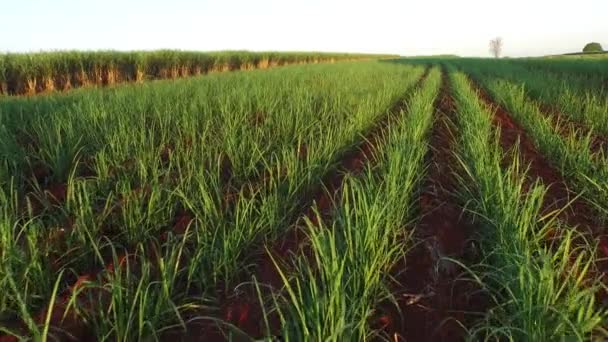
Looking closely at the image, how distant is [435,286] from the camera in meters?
2.06

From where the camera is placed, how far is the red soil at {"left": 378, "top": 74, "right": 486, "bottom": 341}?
178 centimetres

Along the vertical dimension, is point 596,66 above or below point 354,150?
above

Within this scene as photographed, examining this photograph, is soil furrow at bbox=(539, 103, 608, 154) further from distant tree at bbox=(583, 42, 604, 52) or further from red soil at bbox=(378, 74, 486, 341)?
distant tree at bbox=(583, 42, 604, 52)

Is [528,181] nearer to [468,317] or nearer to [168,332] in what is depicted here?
[468,317]

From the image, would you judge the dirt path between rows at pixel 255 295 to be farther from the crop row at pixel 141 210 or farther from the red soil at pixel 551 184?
the red soil at pixel 551 184

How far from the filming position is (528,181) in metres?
3.46

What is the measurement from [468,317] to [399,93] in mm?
7071

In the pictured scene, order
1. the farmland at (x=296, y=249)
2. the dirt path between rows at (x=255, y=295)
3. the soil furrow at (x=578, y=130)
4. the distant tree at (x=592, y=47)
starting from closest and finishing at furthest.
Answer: the farmland at (x=296, y=249)
the dirt path between rows at (x=255, y=295)
the soil furrow at (x=578, y=130)
the distant tree at (x=592, y=47)

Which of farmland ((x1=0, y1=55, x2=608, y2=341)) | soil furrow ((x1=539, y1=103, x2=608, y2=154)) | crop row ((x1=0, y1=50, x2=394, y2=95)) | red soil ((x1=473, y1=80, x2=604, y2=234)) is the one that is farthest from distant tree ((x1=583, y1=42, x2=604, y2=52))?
farmland ((x1=0, y1=55, x2=608, y2=341))

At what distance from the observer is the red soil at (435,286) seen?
1778 mm

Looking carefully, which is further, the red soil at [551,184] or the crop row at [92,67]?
the crop row at [92,67]

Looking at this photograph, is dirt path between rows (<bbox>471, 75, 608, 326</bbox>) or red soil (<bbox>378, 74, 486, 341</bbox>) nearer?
red soil (<bbox>378, 74, 486, 341</bbox>)

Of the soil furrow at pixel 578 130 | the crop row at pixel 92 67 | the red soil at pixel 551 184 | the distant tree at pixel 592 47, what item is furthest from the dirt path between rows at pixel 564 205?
the distant tree at pixel 592 47

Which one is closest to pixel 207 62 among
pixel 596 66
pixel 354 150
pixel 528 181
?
pixel 596 66
